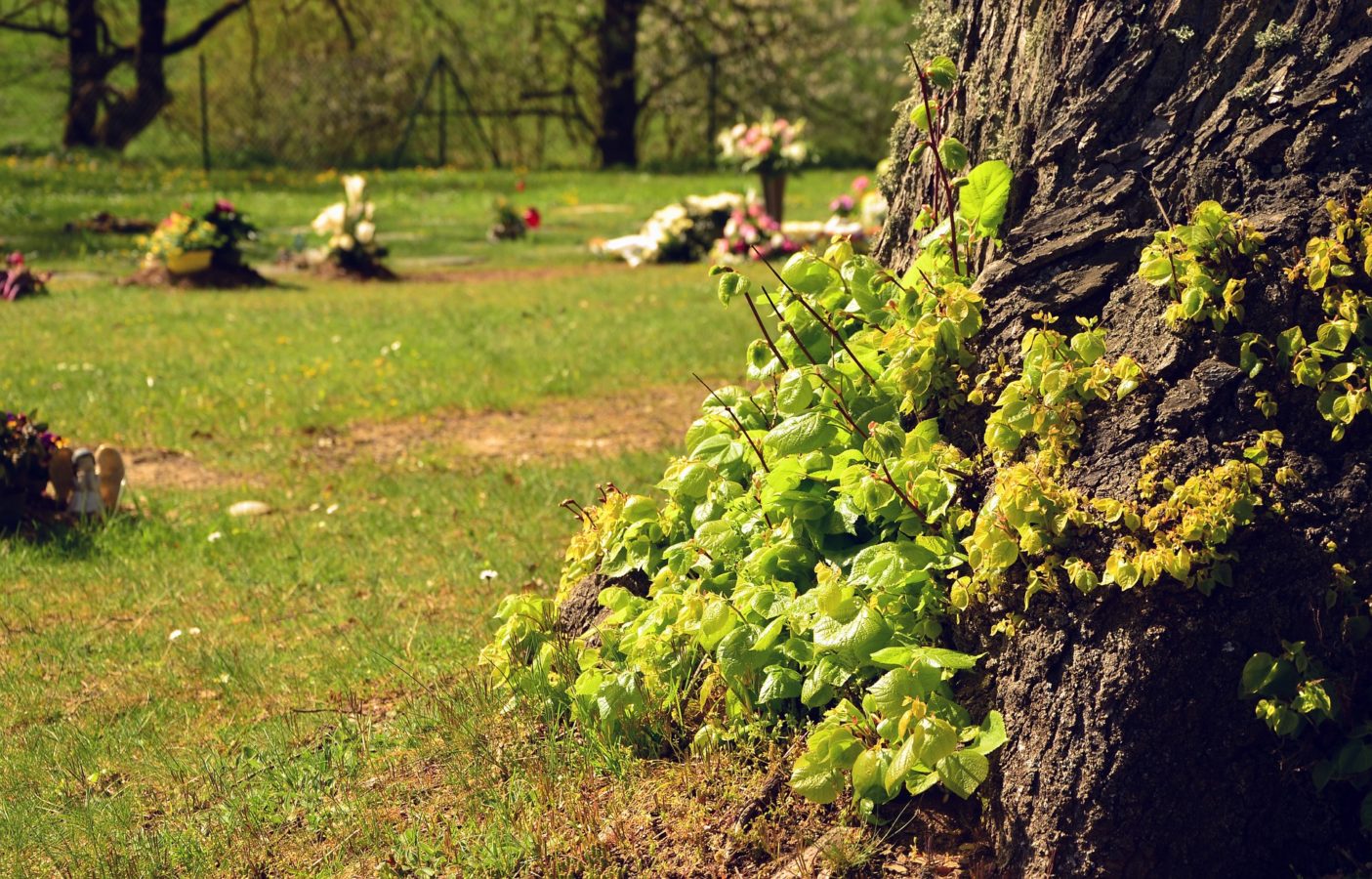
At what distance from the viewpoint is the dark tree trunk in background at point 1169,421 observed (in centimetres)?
232

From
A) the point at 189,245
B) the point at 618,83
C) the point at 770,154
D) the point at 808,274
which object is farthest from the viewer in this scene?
the point at 618,83

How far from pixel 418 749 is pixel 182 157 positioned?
2276 centimetres

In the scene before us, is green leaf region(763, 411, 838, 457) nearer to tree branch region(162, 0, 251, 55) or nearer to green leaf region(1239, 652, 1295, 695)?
green leaf region(1239, 652, 1295, 695)

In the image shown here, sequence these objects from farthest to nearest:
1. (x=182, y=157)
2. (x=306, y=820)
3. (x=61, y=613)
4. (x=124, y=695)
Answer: (x=182, y=157), (x=61, y=613), (x=124, y=695), (x=306, y=820)

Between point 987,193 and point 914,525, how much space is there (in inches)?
28.2

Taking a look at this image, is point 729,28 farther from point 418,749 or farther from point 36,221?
point 418,749

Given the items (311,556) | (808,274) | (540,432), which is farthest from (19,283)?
(808,274)

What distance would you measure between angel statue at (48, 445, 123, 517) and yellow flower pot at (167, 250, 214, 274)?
278 inches

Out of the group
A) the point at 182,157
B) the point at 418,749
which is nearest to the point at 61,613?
the point at 418,749

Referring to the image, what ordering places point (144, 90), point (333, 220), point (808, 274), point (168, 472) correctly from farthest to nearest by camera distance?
point (144, 90) < point (333, 220) < point (168, 472) < point (808, 274)

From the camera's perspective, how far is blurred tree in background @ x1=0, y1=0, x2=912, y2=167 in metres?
24.5

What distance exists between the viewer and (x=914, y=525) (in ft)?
8.84

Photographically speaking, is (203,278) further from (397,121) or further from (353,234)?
(397,121)

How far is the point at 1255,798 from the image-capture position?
2.34 meters
